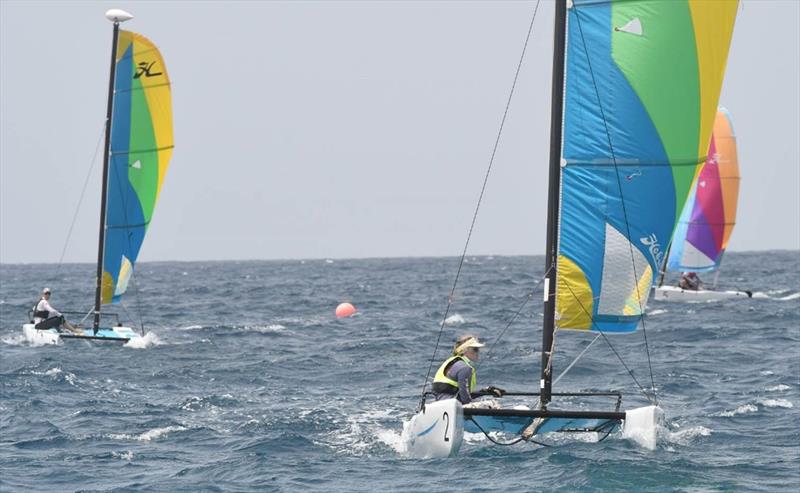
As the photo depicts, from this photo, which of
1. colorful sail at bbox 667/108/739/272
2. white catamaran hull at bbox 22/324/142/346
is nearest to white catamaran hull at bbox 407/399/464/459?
white catamaran hull at bbox 22/324/142/346

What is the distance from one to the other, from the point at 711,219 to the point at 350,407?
3343 centimetres

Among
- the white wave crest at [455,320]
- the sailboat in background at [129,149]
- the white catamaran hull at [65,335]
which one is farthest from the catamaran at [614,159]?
the white wave crest at [455,320]

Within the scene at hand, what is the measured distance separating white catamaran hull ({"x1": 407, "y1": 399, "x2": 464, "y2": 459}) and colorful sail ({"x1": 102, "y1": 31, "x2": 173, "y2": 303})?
18178 mm

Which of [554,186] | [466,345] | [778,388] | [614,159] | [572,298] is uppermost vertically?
[614,159]

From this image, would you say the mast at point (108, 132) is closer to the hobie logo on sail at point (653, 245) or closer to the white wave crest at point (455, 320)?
the white wave crest at point (455, 320)

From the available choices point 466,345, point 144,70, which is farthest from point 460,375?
point 144,70

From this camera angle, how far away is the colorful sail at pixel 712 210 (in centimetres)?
4884

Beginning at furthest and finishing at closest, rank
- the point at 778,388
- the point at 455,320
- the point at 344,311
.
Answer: the point at 344,311
the point at 455,320
the point at 778,388

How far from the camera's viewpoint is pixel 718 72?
49.1ft

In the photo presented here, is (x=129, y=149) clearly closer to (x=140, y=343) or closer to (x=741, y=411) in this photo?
(x=140, y=343)

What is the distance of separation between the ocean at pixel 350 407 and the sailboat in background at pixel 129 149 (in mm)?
2494

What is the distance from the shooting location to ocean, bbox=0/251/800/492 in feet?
45.6

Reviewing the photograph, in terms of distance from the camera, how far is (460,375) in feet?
49.3

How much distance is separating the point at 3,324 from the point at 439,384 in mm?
26179
